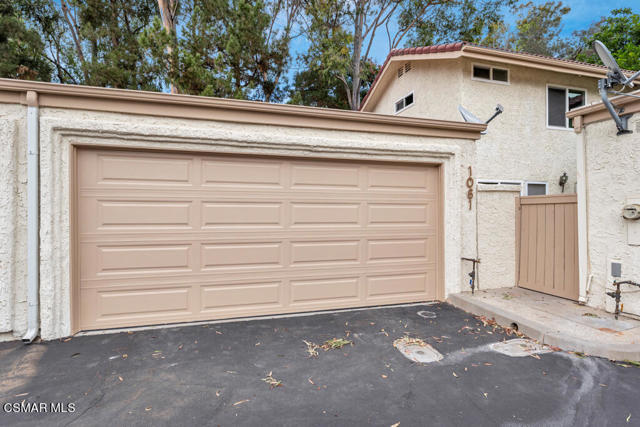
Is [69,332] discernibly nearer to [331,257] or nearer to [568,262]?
[331,257]

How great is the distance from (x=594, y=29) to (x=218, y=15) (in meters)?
20.7

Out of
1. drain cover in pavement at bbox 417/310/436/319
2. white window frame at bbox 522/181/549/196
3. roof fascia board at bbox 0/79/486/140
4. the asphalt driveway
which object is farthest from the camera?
white window frame at bbox 522/181/549/196

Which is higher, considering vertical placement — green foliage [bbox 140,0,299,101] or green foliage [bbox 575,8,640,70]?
green foliage [bbox 575,8,640,70]

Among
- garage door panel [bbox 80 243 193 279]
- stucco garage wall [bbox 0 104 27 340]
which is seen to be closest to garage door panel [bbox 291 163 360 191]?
garage door panel [bbox 80 243 193 279]

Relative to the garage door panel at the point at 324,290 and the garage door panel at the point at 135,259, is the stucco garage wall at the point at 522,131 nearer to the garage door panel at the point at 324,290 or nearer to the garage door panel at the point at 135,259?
the garage door panel at the point at 324,290

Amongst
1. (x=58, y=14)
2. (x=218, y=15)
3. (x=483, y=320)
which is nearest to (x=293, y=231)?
(x=483, y=320)

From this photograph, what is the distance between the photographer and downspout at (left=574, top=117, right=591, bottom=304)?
442 centimetres

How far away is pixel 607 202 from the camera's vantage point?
13.8ft

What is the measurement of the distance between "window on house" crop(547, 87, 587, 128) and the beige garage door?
225 inches

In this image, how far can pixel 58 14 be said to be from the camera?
12.6 meters

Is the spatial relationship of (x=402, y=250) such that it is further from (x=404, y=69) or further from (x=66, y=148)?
(x=404, y=69)

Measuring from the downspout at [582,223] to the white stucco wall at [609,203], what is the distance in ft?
0.10

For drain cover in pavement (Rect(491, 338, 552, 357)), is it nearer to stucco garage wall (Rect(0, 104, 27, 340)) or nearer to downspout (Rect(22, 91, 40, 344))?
downspout (Rect(22, 91, 40, 344))

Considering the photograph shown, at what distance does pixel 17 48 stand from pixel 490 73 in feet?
49.2
